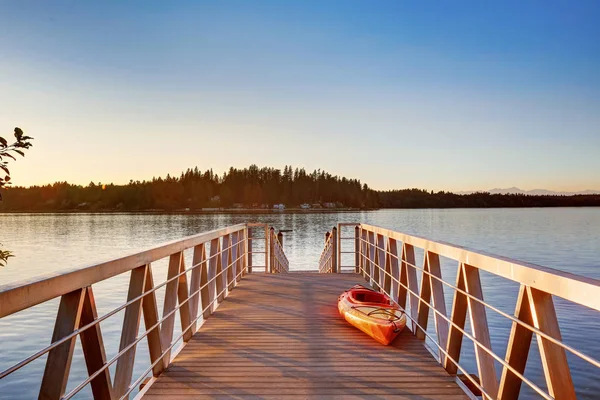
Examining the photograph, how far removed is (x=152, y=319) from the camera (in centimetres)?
362

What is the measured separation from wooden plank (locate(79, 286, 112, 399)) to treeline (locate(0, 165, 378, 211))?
Answer: 470 ft

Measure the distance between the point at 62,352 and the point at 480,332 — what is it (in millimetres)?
2664

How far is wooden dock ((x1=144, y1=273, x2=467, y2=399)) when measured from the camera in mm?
3506

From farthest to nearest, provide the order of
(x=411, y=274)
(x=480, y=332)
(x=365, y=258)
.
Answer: (x=365, y=258) → (x=411, y=274) → (x=480, y=332)

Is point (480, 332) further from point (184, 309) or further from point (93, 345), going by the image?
point (184, 309)

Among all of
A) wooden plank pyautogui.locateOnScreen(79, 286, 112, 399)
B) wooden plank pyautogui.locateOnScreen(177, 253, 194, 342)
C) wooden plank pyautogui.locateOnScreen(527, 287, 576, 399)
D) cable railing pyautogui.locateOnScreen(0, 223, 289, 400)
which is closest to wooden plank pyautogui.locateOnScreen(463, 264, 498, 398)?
wooden plank pyautogui.locateOnScreen(527, 287, 576, 399)

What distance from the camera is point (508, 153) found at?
53.2m

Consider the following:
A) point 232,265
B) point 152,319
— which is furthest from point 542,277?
point 232,265

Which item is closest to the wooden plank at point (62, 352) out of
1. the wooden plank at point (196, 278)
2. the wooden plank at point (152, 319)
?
the wooden plank at point (152, 319)

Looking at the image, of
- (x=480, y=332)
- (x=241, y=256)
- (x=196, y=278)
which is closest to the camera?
(x=480, y=332)

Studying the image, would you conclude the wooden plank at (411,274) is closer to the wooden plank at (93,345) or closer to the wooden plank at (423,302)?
the wooden plank at (423,302)

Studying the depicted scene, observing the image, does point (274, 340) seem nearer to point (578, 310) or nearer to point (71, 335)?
point (71, 335)

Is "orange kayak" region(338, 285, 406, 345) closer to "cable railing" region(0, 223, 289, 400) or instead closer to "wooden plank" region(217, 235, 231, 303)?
"cable railing" region(0, 223, 289, 400)

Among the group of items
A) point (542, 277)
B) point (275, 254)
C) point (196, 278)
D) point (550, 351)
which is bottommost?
point (275, 254)
